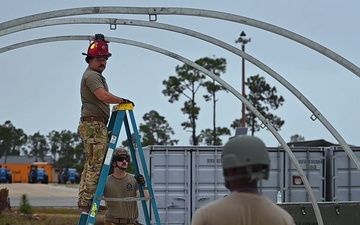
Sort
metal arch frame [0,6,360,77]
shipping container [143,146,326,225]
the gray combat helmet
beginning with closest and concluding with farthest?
the gray combat helmet < metal arch frame [0,6,360,77] < shipping container [143,146,326,225]

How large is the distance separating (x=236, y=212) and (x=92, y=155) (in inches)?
184

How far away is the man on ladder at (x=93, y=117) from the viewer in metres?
8.80

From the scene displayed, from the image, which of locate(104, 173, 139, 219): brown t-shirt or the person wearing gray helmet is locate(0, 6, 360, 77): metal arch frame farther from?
the person wearing gray helmet

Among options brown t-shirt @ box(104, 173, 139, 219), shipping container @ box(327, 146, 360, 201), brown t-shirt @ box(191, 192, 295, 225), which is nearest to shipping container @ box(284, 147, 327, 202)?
shipping container @ box(327, 146, 360, 201)

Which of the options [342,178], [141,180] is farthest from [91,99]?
[342,178]

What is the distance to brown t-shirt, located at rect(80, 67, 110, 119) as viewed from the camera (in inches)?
348

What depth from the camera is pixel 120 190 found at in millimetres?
9711

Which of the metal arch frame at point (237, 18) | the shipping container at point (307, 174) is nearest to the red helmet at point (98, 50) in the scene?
the metal arch frame at point (237, 18)

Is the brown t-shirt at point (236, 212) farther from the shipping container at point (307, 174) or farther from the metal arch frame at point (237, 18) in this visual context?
the shipping container at point (307, 174)

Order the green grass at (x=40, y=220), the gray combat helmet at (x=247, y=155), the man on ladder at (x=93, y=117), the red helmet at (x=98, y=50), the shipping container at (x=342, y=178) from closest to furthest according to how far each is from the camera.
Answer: the gray combat helmet at (x=247, y=155), the man on ladder at (x=93, y=117), the red helmet at (x=98, y=50), the shipping container at (x=342, y=178), the green grass at (x=40, y=220)

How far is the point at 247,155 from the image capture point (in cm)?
430

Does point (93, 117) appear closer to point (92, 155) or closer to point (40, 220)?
point (92, 155)

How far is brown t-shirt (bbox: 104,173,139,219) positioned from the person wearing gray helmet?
5.32 meters

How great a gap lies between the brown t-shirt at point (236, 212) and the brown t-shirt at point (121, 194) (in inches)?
209
